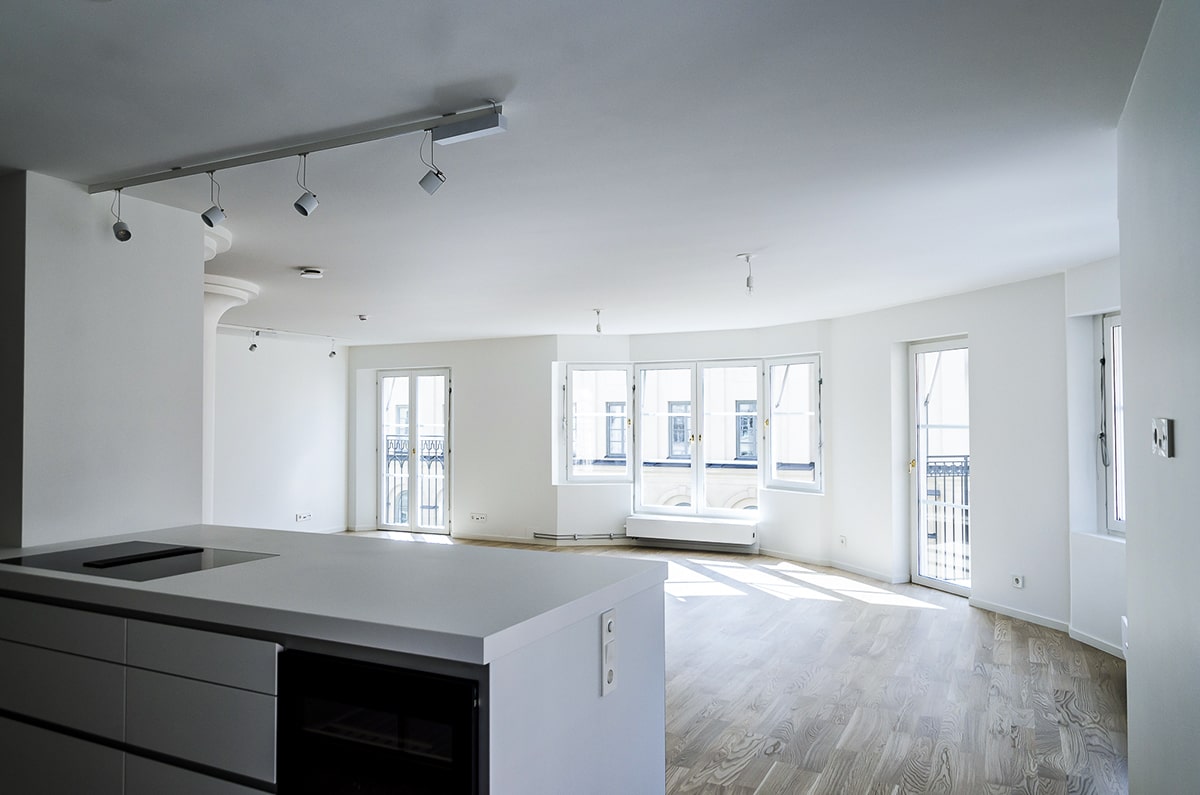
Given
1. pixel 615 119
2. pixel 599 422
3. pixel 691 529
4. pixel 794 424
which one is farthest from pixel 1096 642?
pixel 599 422

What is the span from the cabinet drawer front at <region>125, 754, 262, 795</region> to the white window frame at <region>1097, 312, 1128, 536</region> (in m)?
5.11

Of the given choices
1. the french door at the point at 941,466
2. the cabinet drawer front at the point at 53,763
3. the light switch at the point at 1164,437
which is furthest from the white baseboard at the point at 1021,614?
the cabinet drawer front at the point at 53,763

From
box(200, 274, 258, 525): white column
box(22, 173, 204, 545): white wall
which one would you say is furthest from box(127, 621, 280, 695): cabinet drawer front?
box(200, 274, 258, 525): white column

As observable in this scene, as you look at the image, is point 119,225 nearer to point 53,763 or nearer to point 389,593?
point 53,763

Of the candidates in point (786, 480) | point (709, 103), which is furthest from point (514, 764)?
point (786, 480)

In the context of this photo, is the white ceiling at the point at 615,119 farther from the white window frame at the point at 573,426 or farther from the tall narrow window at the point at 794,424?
the white window frame at the point at 573,426

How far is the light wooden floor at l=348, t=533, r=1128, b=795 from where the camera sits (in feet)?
10.2

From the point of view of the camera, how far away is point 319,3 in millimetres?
1746

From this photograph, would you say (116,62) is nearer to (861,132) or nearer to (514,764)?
(514,764)

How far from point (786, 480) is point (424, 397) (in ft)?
15.2

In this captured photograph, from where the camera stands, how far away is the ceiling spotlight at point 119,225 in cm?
304

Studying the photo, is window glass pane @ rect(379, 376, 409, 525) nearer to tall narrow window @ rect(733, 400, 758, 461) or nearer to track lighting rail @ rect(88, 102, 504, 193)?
tall narrow window @ rect(733, 400, 758, 461)

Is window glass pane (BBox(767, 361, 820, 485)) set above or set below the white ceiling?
below

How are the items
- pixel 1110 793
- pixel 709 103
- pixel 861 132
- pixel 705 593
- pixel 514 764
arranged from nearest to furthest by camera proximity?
pixel 514 764 < pixel 709 103 < pixel 861 132 < pixel 1110 793 < pixel 705 593
